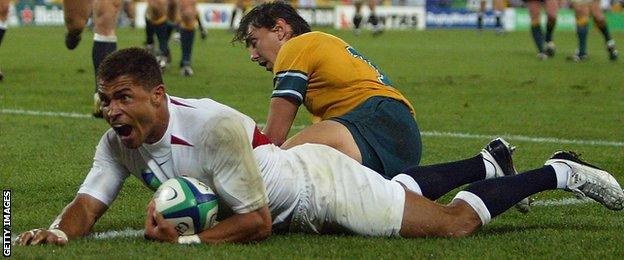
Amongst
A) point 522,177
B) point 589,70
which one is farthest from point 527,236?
point 589,70

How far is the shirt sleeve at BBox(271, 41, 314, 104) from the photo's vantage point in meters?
6.44

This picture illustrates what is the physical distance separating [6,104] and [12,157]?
3882 millimetres

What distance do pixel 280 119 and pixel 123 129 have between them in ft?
4.82

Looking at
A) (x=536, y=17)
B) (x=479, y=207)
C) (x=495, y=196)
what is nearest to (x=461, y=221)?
(x=479, y=207)

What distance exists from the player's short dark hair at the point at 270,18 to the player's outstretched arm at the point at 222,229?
1939 mm

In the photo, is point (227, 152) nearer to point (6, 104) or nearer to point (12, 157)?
point (12, 157)

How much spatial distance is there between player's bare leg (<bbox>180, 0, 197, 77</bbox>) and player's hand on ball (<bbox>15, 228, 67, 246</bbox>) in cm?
1144

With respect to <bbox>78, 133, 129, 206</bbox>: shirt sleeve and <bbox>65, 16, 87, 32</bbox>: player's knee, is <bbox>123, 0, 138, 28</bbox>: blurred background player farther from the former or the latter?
<bbox>78, 133, 129, 206</bbox>: shirt sleeve

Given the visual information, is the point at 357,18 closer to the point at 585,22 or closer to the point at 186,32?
the point at 585,22

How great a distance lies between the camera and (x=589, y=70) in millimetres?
18750

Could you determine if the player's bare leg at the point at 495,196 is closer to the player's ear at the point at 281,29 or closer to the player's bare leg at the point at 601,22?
the player's ear at the point at 281,29

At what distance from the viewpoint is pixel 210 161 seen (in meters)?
5.09

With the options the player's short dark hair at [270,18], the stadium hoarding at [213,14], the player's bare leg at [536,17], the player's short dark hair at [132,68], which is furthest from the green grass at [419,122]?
the stadium hoarding at [213,14]

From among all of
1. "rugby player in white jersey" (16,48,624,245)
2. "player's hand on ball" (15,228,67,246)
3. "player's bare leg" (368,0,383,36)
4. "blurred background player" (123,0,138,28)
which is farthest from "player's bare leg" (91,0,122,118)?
"blurred background player" (123,0,138,28)
